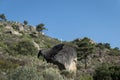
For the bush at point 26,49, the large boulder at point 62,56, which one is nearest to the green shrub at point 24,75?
the large boulder at point 62,56

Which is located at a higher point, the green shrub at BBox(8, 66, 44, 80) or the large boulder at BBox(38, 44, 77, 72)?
the large boulder at BBox(38, 44, 77, 72)

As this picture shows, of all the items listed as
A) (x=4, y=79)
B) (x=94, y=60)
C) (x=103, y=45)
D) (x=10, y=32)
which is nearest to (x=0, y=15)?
(x=10, y=32)

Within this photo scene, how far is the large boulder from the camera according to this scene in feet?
151

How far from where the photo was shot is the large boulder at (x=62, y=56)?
46.2 m

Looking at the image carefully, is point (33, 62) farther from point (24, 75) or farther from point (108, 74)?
point (24, 75)

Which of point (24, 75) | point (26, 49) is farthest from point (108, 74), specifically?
point (24, 75)

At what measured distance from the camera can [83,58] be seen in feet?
219

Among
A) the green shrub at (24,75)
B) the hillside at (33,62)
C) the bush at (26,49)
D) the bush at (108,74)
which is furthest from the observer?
the bush at (26,49)

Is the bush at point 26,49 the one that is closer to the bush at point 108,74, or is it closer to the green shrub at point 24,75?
the bush at point 108,74

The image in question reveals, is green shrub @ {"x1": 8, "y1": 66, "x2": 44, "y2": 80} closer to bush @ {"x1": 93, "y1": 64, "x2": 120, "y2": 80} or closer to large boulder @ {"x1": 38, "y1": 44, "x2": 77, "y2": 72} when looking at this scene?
bush @ {"x1": 93, "y1": 64, "x2": 120, "y2": 80}

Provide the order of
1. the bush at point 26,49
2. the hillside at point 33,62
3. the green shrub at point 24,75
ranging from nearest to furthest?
1. the green shrub at point 24,75
2. the hillside at point 33,62
3. the bush at point 26,49

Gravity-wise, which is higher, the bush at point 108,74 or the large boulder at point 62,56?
the large boulder at point 62,56

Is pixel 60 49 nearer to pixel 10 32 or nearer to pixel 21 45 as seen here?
pixel 21 45

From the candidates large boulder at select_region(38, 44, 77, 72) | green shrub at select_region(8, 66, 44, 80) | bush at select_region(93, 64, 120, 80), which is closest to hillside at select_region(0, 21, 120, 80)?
green shrub at select_region(8, 66, 44, 80)
